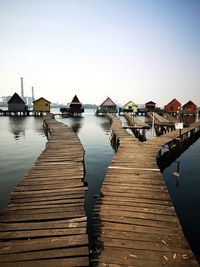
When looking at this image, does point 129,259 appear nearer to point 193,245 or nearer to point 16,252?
point 16,252

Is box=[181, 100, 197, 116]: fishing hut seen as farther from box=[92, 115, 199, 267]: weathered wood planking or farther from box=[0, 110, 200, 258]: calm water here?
box=[92, 115, 199, 267]: weathered wood planking

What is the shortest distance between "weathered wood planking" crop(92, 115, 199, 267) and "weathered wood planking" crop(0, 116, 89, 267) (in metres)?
0.57

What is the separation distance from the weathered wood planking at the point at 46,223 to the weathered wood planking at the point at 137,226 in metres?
0.57

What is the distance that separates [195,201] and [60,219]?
24.4ft

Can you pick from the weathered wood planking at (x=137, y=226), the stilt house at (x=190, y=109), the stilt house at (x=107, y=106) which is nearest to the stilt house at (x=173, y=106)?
the stilt house at (x=190, y=109)

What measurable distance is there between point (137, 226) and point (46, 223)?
2636mm

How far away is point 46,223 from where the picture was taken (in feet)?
19.3

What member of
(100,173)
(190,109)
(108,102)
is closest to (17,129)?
(100,173)

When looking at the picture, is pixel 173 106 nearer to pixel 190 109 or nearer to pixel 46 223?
pixel 190 109

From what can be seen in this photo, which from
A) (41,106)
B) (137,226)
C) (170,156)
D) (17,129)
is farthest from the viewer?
(41,106)

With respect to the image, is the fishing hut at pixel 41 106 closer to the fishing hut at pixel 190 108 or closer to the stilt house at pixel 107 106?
the stilt house at pixel 107 106

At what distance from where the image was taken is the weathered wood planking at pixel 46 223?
4703mm

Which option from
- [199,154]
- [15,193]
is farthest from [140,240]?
[199,154]

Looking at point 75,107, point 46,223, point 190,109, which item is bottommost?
point 46,223
